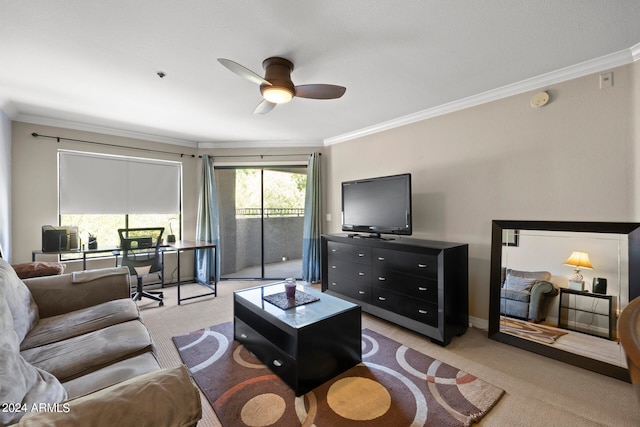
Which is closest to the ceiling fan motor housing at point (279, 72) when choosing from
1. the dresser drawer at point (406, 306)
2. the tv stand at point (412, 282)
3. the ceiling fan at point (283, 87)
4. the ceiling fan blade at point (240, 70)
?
the ceiling fan at point (283, 87)

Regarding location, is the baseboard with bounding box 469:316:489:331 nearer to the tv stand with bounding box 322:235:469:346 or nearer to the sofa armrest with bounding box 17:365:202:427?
the tv stand with bounding box 322:235:469:346

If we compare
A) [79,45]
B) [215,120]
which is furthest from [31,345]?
[215,120]

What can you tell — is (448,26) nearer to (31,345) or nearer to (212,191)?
(31,345)

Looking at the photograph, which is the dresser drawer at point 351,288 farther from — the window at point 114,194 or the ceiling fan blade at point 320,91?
the window at point 114,194

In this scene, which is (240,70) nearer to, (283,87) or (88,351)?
(283,87)

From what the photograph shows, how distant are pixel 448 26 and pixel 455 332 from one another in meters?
2.58

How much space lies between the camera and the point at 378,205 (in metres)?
3.35

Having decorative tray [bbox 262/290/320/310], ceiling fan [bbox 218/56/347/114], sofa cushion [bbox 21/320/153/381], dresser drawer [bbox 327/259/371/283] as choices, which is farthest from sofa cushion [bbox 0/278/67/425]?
dresser drawer [bbox 327/259/371/283]

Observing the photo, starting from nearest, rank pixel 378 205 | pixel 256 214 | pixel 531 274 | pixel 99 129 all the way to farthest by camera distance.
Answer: pixel 531 274 < pixel 378 205 < pixel 99 129 < pixel 256 214

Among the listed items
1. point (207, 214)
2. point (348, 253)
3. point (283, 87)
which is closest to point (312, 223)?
point (348, 253)

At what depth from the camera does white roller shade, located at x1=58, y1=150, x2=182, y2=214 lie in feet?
12.4

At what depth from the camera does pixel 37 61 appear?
85.8 inches

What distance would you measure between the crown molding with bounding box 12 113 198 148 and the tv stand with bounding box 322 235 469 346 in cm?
324

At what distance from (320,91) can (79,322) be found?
2.46m
